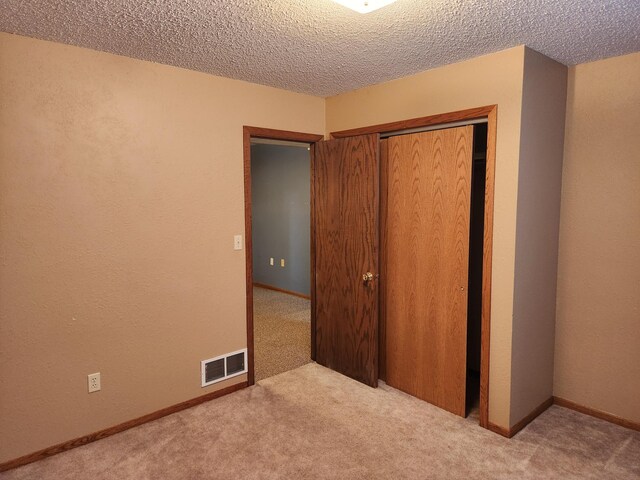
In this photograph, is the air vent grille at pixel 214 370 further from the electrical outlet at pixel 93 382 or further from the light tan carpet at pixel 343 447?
the electrical outlet at pixel 93 382

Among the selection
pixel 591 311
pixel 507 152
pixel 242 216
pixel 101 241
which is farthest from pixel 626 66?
pixel 101 241

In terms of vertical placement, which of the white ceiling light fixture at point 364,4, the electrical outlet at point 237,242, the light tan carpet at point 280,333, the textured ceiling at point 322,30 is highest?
the textured ceiling at point 322,30

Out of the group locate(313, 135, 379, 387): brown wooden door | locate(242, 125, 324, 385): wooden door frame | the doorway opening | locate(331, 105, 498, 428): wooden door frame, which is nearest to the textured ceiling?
locate(331, 105, 498, 428): wooden door frame

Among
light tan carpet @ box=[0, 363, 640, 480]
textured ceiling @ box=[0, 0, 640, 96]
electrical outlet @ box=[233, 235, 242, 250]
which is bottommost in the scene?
light tan carpet @ box=[0, 363, 640, 480]

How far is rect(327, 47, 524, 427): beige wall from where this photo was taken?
2457 mm

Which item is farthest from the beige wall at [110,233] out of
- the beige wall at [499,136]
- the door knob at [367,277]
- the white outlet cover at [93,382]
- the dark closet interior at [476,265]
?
the dark closet interior at [476,265]

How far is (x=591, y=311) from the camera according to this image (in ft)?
9.23

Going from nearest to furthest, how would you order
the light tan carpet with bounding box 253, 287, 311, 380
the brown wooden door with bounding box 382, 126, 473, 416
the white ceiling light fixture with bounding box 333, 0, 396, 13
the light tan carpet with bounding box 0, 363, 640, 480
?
the white ceiling light fixture with bounding box 333, 0, 396, 13, the light tan carpet with bounding box 0, 363, 640, 480, the brown wooden door with bounding box 382, 126, 473, 416, the light tan carpet with bounding box 253, 287, 311, 380

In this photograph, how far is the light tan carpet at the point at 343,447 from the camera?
2.25 m

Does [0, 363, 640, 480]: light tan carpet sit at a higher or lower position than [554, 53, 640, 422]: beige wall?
lower

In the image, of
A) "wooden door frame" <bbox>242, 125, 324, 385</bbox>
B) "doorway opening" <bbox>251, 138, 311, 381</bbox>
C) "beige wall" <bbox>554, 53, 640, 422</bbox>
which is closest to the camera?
"beige wall" <bbox>554, 53, 640, 422</bbox>

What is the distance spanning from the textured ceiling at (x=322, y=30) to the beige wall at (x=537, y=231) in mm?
197

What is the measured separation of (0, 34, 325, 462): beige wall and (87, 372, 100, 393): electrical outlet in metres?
0.04

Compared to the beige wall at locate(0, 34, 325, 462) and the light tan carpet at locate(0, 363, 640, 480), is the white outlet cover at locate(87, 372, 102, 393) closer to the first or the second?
the beige wall at locate(0, 34, 325, 462)
